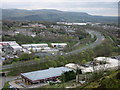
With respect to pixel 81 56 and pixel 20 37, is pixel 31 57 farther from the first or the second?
pixel 20 37

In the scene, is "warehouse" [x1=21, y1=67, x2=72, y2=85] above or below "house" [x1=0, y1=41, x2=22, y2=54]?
below

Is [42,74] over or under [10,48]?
under

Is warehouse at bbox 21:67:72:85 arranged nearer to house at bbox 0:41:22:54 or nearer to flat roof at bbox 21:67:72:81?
flat roof at bbox 21:67:72:81

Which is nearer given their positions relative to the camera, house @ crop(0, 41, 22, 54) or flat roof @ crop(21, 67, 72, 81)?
flat roof @ crop(21, 67, 72, 81)

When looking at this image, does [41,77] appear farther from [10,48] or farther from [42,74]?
[10,48]

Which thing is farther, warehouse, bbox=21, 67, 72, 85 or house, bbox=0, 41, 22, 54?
house, bbox=0, 41, 22, 54

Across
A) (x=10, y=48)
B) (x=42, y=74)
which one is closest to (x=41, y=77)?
(x=42, y=74)

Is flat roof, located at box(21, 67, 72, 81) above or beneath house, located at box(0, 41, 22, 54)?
beneath

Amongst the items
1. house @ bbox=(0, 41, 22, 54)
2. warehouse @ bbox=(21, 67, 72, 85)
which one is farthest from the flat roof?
house @ bbox=(0, 41, 22, 54)

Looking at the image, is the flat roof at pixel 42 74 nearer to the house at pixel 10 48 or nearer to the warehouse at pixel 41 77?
the warehouse at pixel 41 77

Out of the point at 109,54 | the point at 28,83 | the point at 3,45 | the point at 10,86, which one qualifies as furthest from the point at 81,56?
the point at 3,45

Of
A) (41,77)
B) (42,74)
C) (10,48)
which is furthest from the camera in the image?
(10,48)
